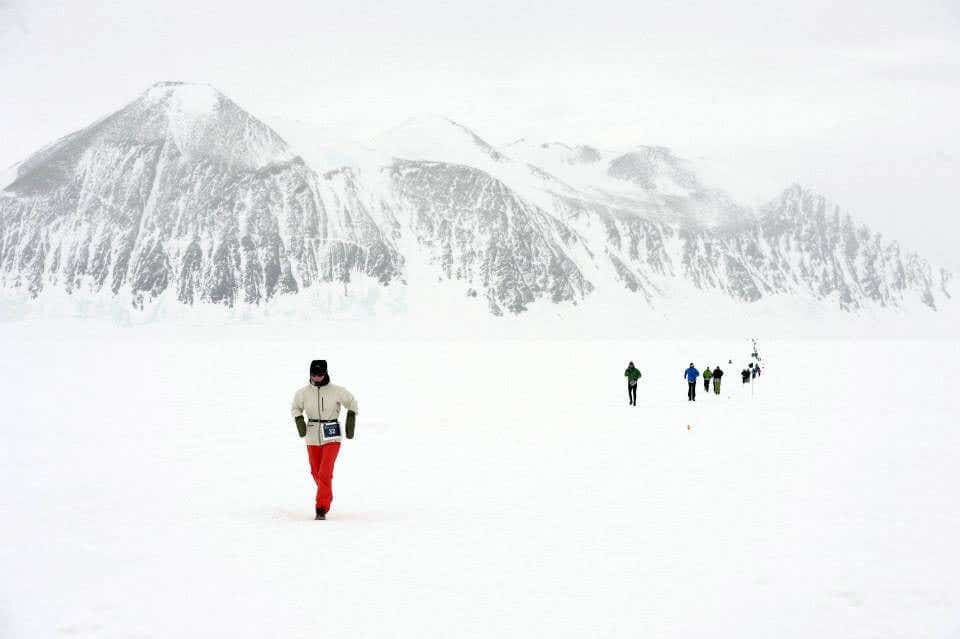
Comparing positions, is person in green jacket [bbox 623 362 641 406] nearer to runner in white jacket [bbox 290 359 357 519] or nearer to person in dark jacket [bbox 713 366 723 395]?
person in dark jacket [bbox 713 366 723 395]

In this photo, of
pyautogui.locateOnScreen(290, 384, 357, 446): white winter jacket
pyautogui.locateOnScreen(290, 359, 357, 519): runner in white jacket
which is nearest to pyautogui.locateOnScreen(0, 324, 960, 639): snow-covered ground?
pyautogui.locateOnScreen(290, 359, 357, 519): runner in white jacket

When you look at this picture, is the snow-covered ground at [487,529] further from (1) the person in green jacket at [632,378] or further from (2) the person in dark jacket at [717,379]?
(2) the person in dark jacket at [717,379]

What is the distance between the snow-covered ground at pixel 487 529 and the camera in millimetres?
8750

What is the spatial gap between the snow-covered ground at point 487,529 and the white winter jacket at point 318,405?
107 centimetres

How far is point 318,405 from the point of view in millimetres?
13141

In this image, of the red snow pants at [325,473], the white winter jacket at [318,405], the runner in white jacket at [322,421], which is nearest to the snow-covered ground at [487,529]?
the red snow pants at [325,473]

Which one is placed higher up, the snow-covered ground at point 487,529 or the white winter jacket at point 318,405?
the white winter jacket at point 318,405

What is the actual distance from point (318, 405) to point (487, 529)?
2.57m

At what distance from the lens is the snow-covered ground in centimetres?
875

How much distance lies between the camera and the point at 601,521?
12945mm

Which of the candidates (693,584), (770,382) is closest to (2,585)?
(693,584)

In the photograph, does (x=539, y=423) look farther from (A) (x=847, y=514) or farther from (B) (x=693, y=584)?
(B) (x=693, y=584)

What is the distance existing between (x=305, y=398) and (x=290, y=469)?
5482mm

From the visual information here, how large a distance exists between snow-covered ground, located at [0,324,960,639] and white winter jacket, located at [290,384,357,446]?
107 cm
